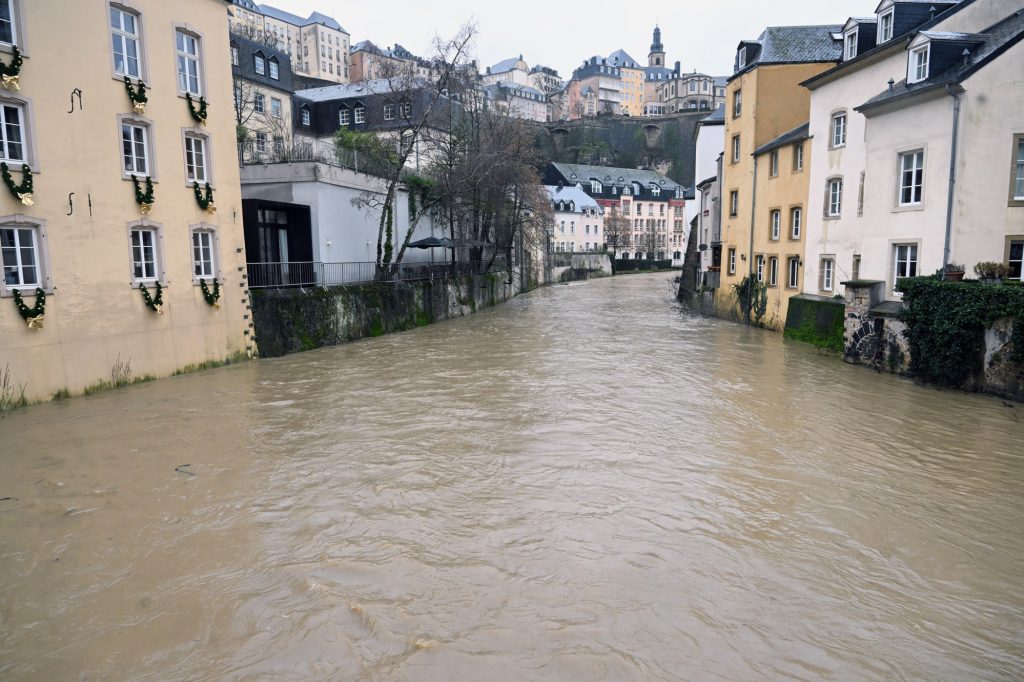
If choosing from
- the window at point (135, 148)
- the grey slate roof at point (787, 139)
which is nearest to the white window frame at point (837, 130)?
the grey slate roof at point (787, 139)

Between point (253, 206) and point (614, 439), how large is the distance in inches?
665

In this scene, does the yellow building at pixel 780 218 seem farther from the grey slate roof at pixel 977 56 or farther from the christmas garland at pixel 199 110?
the christmas garland at pixel 199 110

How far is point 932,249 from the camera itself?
17.3m

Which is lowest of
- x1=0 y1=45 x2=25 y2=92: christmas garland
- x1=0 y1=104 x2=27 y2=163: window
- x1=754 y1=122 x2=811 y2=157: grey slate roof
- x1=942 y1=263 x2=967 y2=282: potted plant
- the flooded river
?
the flooded river

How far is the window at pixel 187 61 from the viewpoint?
58.7 feet

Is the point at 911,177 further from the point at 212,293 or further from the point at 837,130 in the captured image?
the point at 212,293

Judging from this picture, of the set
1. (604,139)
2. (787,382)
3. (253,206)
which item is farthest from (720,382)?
(604,139)

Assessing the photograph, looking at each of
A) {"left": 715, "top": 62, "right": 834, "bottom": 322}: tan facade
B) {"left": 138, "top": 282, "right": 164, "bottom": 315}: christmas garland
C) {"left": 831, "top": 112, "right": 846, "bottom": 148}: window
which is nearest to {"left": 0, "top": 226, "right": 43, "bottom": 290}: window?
{"left": 138, "top": 282, "right": 164, "bottom": 315}: christmas garland

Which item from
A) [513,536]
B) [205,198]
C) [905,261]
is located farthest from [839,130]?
[513,536]

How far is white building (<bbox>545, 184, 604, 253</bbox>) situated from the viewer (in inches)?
2936

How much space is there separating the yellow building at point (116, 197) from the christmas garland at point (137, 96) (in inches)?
2.1

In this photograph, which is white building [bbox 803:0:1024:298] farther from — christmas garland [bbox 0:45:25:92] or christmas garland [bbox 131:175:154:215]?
christmas garland [bbox 0:45:25:92]

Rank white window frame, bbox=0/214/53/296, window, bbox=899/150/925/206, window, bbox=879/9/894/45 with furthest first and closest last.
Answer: window, bbox=879/9/894/45
window, bbox=899/150/925/206
white window frame, bbox=0/214/53/296

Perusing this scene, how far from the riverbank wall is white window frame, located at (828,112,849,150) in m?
16.7
